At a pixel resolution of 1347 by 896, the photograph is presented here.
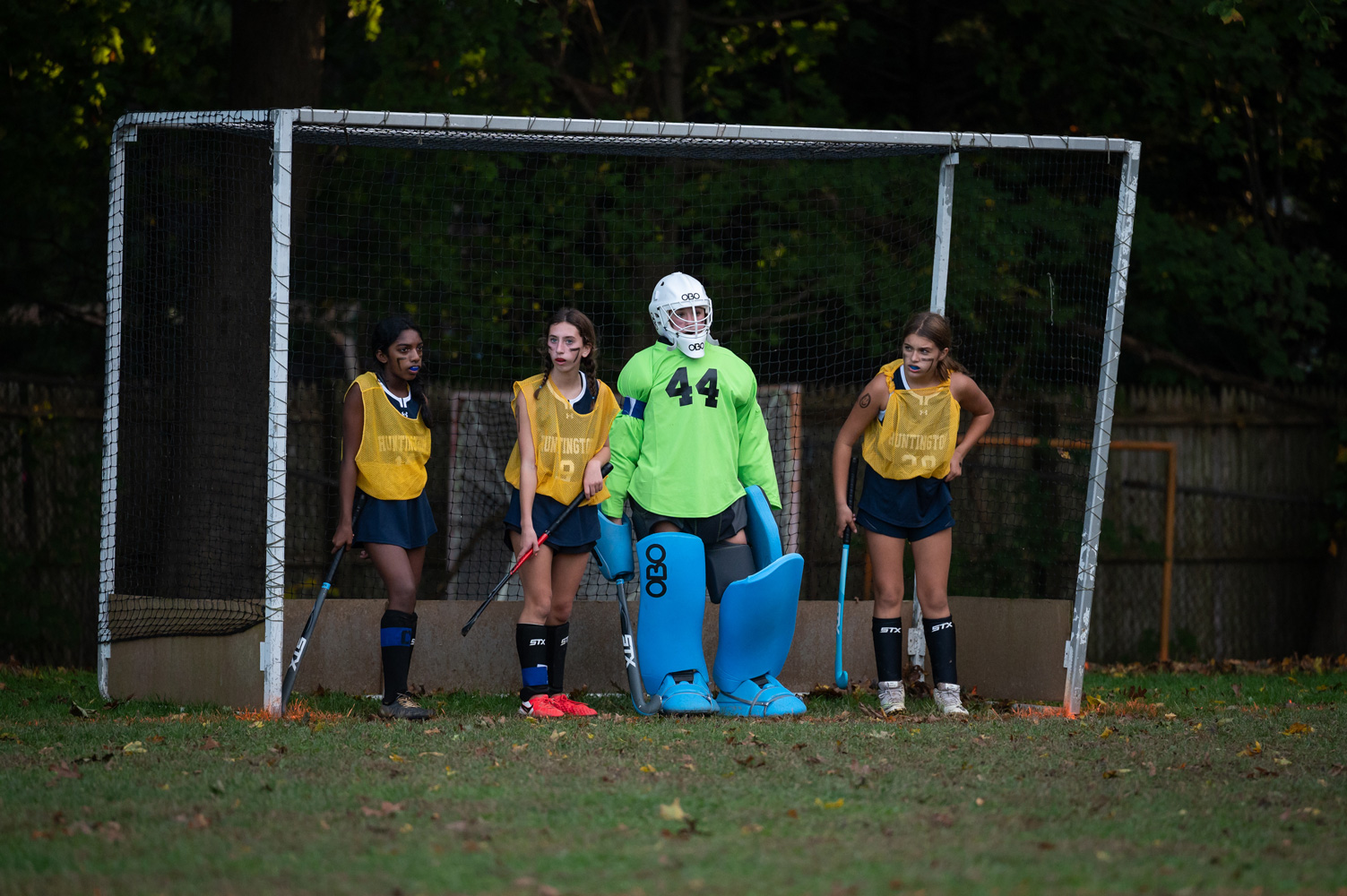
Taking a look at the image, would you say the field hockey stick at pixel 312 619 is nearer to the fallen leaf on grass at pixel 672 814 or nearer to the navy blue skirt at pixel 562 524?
the navy blue skirt at pixel 562 524

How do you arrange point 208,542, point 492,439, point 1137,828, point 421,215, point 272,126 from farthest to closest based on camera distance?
point 421,215
point 492,439
point 208,542
point 272,126
point 1137,828

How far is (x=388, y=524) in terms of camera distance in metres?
5.59

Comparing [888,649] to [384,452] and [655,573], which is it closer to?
[655,573]

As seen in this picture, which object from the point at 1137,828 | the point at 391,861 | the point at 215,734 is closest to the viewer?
the point at 391,861

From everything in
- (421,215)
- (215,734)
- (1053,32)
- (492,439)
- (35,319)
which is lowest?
(215,734)

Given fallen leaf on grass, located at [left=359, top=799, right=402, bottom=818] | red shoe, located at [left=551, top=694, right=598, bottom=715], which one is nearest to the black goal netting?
red shoe, located at [left=551, top=694, right=598, bottom=715]

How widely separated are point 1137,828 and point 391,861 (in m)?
1.90

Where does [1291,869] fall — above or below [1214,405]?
below

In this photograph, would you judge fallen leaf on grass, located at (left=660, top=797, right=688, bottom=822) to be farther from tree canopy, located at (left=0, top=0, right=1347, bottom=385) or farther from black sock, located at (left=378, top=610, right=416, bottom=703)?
tree canopy, located at (left=0, top=0, right=1347, bottom=385)

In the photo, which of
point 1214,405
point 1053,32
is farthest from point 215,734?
point 1214,405

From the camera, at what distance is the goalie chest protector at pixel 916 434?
5.82 meters

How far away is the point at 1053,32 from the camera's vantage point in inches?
372

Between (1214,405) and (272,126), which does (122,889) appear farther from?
(1214,405)

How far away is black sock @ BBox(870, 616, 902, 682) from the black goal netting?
2.13 metres
